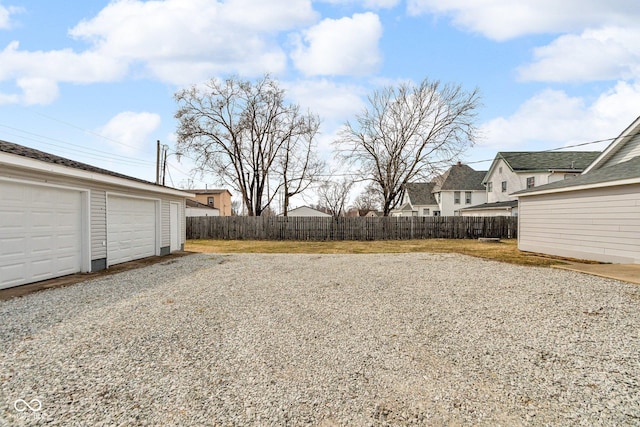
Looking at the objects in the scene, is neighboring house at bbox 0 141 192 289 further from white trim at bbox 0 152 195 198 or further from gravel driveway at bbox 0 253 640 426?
gravel driveway at bbox 0 253 640 426

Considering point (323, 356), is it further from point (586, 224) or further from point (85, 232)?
point (586, 224)

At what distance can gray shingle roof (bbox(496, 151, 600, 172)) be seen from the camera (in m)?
22.6

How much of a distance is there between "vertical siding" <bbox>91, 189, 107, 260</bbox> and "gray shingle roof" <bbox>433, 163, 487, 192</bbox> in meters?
28.1

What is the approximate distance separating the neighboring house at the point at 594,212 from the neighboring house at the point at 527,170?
10.5 meters

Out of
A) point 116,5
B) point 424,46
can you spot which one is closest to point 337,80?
point 424,46

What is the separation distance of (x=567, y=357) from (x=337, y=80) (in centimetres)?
1465

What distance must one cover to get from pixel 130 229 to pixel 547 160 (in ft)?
86.8

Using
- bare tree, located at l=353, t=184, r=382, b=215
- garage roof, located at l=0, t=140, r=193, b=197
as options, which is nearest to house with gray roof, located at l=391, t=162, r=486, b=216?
bare tree, located at l=353, t=184, r=382, b=215

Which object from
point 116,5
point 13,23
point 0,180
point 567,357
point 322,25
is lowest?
point 567,357

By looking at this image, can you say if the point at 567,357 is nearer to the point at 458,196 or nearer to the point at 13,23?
the point at 13,23

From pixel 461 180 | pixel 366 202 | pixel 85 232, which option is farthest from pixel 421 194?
pixel 85 232

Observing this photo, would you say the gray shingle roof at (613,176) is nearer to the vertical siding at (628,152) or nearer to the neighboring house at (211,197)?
the vertical siding at (628,152)

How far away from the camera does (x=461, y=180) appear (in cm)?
3162

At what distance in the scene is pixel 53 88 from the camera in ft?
38.8
